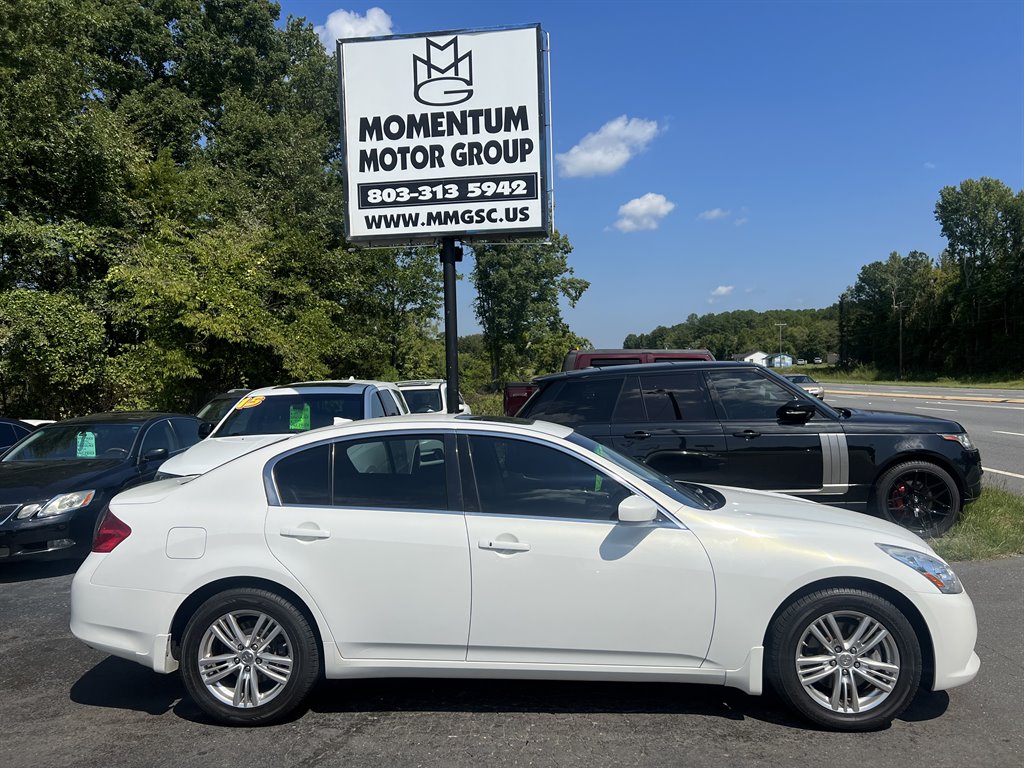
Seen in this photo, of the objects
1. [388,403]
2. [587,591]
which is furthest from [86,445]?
[587,591]

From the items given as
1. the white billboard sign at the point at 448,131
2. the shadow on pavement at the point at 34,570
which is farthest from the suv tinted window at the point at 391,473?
the white billboard sign at the point at 448,131

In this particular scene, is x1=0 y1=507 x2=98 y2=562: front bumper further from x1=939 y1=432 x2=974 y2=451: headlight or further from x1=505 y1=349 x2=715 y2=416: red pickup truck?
x1=939 y1=432 x2=974 y2=451: headlight

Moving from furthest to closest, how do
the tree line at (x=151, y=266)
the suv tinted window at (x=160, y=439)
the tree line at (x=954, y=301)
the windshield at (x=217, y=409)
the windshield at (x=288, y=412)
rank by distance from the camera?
the tree line at (x=954, y=301), the tree line at (x=151, y=266), the windshield at (x=217, y=409), the suv tinted window at (x=160, y=439), the windshield at (x=288, y=412)

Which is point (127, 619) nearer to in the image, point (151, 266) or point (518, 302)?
point (151, 266)

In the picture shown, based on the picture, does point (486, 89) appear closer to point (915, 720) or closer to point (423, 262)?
point (915, 720)

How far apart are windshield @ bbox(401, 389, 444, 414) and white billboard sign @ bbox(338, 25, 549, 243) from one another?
5.62 meters

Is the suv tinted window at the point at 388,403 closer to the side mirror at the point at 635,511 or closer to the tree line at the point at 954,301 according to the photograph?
the side mirror at the point at 635,511

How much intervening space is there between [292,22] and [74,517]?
109 feet

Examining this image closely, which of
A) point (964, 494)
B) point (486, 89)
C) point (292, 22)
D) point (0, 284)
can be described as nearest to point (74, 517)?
point (486, 89)

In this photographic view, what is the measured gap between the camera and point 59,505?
6.80 metres

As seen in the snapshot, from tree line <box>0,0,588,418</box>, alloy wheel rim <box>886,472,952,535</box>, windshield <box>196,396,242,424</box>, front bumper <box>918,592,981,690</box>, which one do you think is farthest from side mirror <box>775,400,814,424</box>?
tree line <box>0,0,588,418</box>

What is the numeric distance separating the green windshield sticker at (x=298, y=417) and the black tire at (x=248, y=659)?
4.37 metres

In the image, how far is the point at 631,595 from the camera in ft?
11.7

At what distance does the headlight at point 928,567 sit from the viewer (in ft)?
11.8
